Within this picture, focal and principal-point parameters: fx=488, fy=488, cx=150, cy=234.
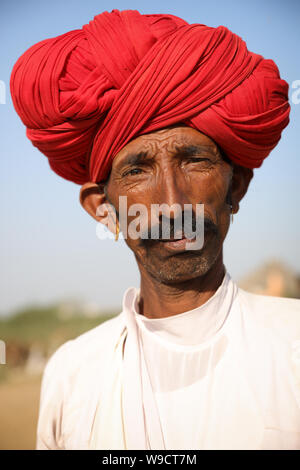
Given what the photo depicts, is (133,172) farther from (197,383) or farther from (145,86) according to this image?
(197,383)

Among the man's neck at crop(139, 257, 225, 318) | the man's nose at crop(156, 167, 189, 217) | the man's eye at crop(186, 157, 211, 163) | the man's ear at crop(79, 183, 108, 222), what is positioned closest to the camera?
the man's nose at crop(156, 167, 189, 217)

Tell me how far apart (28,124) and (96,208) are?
Answer: 0.42 m

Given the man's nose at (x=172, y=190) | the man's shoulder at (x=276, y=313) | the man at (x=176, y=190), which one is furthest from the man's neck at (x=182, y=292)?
the man's nose at (x=172, y=190)

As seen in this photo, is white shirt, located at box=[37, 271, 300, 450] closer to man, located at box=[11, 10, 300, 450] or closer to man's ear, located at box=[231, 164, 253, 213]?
man, located at box=[11, 10, 300, 450]

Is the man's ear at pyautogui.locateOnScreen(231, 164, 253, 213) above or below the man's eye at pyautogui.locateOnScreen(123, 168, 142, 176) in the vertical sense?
below

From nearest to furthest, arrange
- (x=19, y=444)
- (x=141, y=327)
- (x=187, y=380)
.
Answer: (x=187, y=380)
(x=141, y=327)
(x=19, y=444)

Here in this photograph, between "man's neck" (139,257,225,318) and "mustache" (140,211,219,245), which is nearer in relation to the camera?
"mustache" (140,211,219,245)

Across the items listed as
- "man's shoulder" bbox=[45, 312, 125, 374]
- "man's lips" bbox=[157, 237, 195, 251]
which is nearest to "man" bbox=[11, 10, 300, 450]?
"man's lips" bbox=[157, 237, 195, 251]

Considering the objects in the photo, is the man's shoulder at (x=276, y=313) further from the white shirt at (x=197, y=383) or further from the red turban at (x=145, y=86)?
the red turban at (x=145, y=86)

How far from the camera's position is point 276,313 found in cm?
187

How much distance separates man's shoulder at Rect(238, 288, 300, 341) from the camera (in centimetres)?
181

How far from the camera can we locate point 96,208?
6.57ft
